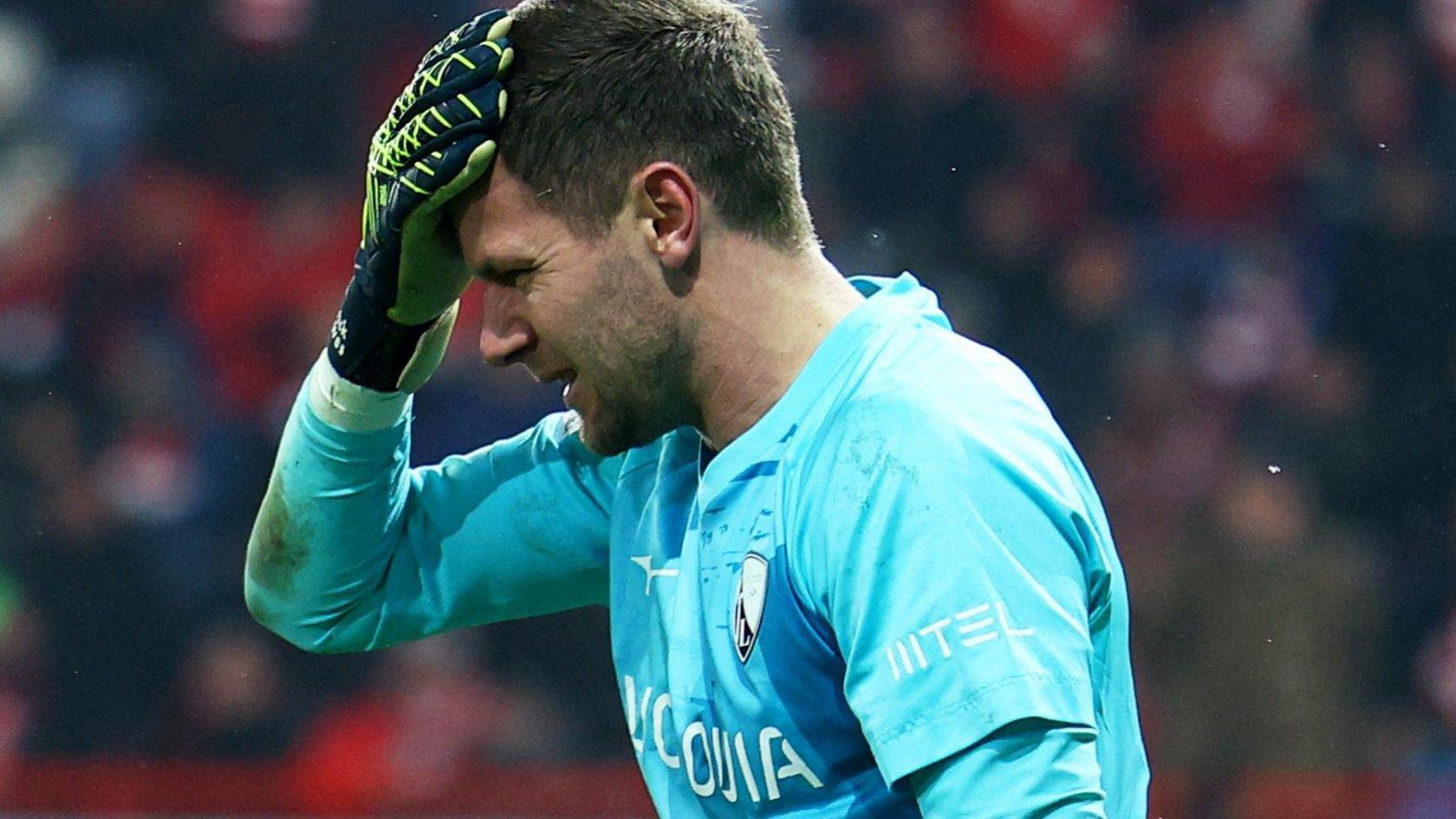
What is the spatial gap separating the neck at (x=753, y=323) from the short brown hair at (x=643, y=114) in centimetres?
2

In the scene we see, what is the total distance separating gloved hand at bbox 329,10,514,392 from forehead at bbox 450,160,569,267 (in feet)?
0.05

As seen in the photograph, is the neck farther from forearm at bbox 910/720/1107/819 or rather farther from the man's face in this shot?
forearm at bbox 910/720/1107/819

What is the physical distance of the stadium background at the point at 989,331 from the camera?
228cm

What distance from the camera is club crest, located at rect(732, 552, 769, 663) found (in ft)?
3.28

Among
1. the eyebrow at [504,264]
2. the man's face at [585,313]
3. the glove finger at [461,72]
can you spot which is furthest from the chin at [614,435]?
the glove finger at [461,72]

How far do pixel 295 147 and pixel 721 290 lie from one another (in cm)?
143

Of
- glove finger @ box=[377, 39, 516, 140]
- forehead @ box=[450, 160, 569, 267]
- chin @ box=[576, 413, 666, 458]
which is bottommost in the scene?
chin @ box=[576, 413, 666, 458]

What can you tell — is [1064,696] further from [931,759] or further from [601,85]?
[601,85]

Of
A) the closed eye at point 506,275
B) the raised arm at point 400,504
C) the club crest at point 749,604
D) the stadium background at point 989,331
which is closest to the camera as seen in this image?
the club crest at point 749,604

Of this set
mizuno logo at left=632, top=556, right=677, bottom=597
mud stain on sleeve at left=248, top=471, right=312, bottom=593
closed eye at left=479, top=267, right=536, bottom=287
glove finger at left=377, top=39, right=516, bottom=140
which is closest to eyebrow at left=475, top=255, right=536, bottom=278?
closed eye at left=479, top=267, right=536, bottom=287

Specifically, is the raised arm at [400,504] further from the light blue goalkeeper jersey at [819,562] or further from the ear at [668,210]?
the ear at [668,210]

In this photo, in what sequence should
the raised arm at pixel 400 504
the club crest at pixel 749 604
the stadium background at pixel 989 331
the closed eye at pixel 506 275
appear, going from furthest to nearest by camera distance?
1. the stadium background at pixel 989 331
2. the raised arm at pixel 400 504
3. the closed eye at pixel 506 275
4. the club crest at pixel 749 604

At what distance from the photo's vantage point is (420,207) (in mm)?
1133

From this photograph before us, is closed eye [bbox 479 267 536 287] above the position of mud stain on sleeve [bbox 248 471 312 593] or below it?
above
